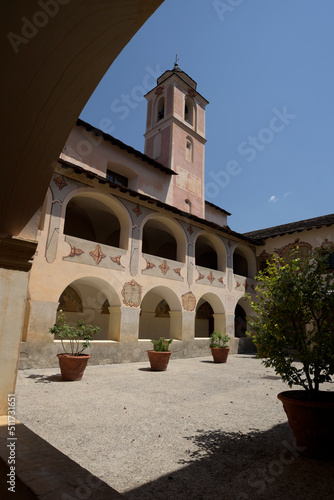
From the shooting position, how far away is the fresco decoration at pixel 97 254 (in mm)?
11336

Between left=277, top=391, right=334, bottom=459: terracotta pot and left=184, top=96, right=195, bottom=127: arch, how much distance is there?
20.2m

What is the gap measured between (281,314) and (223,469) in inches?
75.3

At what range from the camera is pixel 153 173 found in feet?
56.0

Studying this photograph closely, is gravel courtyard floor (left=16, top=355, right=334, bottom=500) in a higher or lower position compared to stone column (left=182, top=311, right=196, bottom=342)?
lower

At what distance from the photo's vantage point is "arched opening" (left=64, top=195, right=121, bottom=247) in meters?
15.0

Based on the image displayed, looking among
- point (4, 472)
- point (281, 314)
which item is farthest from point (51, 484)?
point (281, 314)

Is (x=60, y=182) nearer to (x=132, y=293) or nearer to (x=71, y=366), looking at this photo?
(x=132, y=293)

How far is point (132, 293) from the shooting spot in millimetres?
12289

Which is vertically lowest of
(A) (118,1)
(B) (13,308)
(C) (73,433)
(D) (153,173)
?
(C) (73,433)

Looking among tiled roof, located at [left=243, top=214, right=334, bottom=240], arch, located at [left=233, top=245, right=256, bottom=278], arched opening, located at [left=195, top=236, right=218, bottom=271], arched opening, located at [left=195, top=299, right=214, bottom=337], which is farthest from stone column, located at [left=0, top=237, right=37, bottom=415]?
arched opening, located at [left=195, top=299, right=214, bottom=337]

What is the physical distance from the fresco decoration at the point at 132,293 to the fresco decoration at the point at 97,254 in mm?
1466

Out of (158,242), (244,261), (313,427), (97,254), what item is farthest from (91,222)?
(313,427)

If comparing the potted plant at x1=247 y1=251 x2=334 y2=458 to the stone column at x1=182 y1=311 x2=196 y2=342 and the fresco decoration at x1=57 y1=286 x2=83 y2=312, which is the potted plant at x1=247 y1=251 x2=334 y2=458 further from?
the fresco decoration at x1=57 y1=286 x2=83 y2=312

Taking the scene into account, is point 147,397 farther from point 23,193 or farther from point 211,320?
point 211,320
